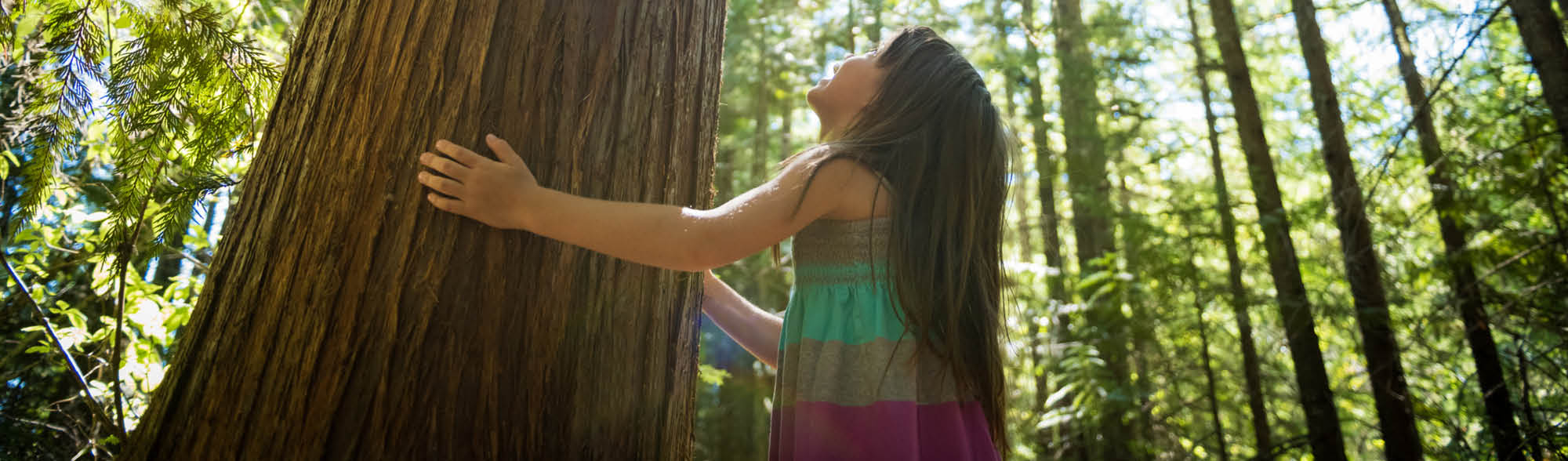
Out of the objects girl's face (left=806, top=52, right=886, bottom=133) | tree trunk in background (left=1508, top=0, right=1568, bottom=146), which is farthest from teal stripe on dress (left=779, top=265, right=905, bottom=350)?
tree trunk in background (left=1508, top=0, right=1568, bottom=146)

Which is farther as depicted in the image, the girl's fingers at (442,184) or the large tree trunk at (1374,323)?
the large tree trunk at (1374,323)

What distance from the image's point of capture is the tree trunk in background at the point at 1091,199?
21.0ft

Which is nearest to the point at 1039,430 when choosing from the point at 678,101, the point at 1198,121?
the point at 1198,121

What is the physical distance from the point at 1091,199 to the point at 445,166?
6690 millimetres

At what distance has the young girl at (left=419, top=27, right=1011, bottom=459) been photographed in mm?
1488

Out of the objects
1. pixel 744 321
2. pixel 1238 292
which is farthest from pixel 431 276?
pixel 1238 292

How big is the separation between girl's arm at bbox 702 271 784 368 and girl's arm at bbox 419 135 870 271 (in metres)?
0.62

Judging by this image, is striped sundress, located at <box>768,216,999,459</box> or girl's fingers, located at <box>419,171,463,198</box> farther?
striped sundress, located at <box>768,216,999,459</box>

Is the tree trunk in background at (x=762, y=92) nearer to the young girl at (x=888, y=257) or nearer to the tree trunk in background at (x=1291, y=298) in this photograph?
the tree trunk in background at (x=1291, y=298)

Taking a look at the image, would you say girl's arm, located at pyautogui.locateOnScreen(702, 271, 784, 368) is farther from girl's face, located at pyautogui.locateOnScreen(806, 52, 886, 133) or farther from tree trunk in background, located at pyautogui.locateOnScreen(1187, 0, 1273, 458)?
tree trunk in background, located at pyautogui.locateOnScreen(1187, 0, 1273, 458)

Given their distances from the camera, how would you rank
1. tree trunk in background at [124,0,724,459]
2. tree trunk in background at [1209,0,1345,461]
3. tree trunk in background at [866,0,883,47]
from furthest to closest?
tree trunk in background at [866,0,883,47], tree trunk in background at [1209,0,1345,461], tree trunk in background at [124,0,724,459]

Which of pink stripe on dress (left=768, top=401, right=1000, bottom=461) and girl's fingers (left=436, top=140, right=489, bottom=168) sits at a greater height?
girl's fingers (left=436, top=140, right=489, bottom=168)

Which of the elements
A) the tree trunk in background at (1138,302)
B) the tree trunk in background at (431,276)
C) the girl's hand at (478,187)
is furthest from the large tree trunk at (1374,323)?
the girl's hand at (478,187)

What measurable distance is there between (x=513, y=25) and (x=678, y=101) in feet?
1.10
